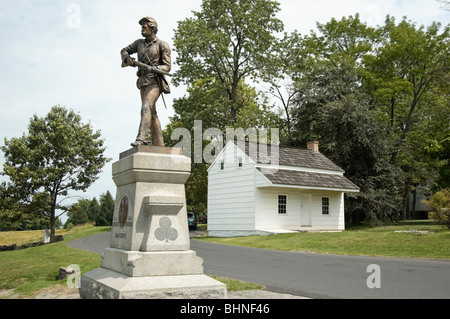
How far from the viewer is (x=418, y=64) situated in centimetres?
3903

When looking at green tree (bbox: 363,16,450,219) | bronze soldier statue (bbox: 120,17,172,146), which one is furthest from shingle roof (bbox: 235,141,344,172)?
bronze soldier statue (bbox: 120,17,172,146)

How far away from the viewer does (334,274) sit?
10906 mm

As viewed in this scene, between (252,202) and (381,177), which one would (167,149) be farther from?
(381,177)

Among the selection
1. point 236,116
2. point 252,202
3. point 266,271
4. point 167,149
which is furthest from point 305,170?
point 167,149

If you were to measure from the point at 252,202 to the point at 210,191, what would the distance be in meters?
4.77

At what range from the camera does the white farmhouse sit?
2594 centimetres

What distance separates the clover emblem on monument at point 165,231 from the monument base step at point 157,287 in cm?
62

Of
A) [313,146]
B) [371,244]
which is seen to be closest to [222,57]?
[313,146]

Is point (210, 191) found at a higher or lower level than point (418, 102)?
lower

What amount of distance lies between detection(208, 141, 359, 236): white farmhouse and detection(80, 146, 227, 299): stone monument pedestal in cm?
1804

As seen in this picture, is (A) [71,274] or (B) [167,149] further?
(A) [71,274]

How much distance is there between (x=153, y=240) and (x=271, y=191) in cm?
2016

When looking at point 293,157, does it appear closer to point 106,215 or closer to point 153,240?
point 153,240

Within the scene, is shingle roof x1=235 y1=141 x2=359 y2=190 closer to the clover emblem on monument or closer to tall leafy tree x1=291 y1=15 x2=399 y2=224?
tall leafy tree x1=291 y1=15 x2=399 y2=224
